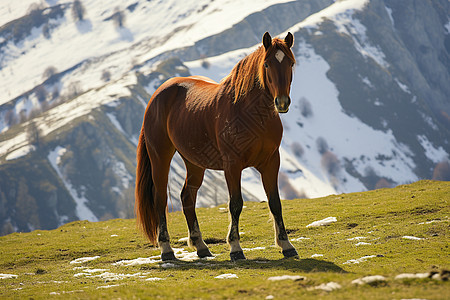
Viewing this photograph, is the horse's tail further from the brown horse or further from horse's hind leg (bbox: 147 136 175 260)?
horse's hind leg (bbox: 147 136 175 260)

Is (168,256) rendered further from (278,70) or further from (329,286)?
(329,286)

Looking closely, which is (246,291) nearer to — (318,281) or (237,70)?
(318,281)

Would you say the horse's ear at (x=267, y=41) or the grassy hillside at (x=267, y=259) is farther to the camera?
the horse's ear at (x=267, y=41)

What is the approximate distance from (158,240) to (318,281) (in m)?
7.86

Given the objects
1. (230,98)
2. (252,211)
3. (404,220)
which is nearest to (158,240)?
(230,98)

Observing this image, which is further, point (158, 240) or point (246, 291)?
point (158, 240)

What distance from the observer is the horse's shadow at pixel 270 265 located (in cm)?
1218

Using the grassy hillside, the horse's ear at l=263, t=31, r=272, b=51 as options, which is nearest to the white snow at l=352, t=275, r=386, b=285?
the grassy hillside

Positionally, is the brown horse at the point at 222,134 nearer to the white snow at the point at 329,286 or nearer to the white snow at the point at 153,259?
the white snow at the point at 153,259

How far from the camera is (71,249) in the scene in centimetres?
2172

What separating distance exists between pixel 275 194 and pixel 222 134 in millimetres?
2084

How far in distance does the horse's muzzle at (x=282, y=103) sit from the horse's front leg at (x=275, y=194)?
1.99 meters

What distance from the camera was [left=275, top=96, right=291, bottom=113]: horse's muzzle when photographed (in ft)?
38.3

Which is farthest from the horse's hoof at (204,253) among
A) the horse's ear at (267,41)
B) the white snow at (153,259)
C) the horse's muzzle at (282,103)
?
the horse's ear at (267,41)
